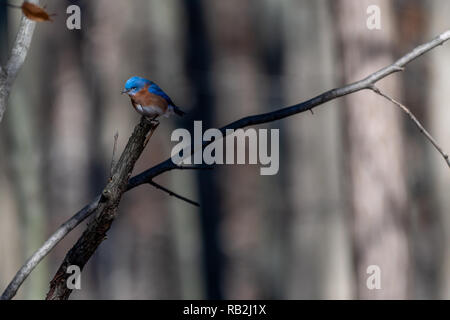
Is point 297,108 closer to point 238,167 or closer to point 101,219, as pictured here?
point 101,219

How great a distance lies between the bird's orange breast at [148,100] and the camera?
2.61 metres

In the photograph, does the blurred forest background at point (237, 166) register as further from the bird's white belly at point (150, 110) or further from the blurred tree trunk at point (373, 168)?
the bird's white belly at point (150, 110)

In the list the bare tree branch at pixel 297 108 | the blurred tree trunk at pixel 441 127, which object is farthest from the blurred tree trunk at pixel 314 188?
the bare tree branch at pixel 297 108

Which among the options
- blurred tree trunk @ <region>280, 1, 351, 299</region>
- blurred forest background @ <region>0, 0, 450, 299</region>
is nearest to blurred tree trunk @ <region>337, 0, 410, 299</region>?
blurred forest background @ <region>0, 0, 450, 299</region>

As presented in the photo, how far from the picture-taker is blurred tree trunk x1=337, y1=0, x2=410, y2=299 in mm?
4305

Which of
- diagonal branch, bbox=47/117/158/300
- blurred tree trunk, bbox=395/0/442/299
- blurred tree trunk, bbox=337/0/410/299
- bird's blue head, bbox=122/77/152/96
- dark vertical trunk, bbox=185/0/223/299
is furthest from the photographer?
blurred tree trunk, bbox=395/0/442/299

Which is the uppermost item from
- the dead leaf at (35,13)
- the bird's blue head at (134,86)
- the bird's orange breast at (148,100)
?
the bird's blue head at (134,86)

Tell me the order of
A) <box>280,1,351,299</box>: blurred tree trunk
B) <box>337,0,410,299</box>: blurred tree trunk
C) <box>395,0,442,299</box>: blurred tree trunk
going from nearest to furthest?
1. <box>337,0,410,299</box>: blurred tree trunk
2. <box>280,1,351,299</box>: blurred tree trunk
3. <box>395,0,442,299</box>: blurred tree trunk

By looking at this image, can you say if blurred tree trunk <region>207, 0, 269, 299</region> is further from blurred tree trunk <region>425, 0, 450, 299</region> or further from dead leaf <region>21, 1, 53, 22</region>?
dead leaf <region>21, 1, 53, 22</region>

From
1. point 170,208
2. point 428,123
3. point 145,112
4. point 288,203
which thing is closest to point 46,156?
point 170,208

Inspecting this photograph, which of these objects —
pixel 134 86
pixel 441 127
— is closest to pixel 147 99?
pixel 134 86

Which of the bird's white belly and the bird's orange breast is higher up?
the bird's orange breast

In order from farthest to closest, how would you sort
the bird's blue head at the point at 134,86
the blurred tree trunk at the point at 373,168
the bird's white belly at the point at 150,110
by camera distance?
the blurred tree trunk at the point at 373,168 < the bird's blue head at the point at 134,86 < the bird's white belly at the point at 150,110

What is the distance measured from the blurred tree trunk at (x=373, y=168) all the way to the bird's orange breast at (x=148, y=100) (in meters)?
1.98
